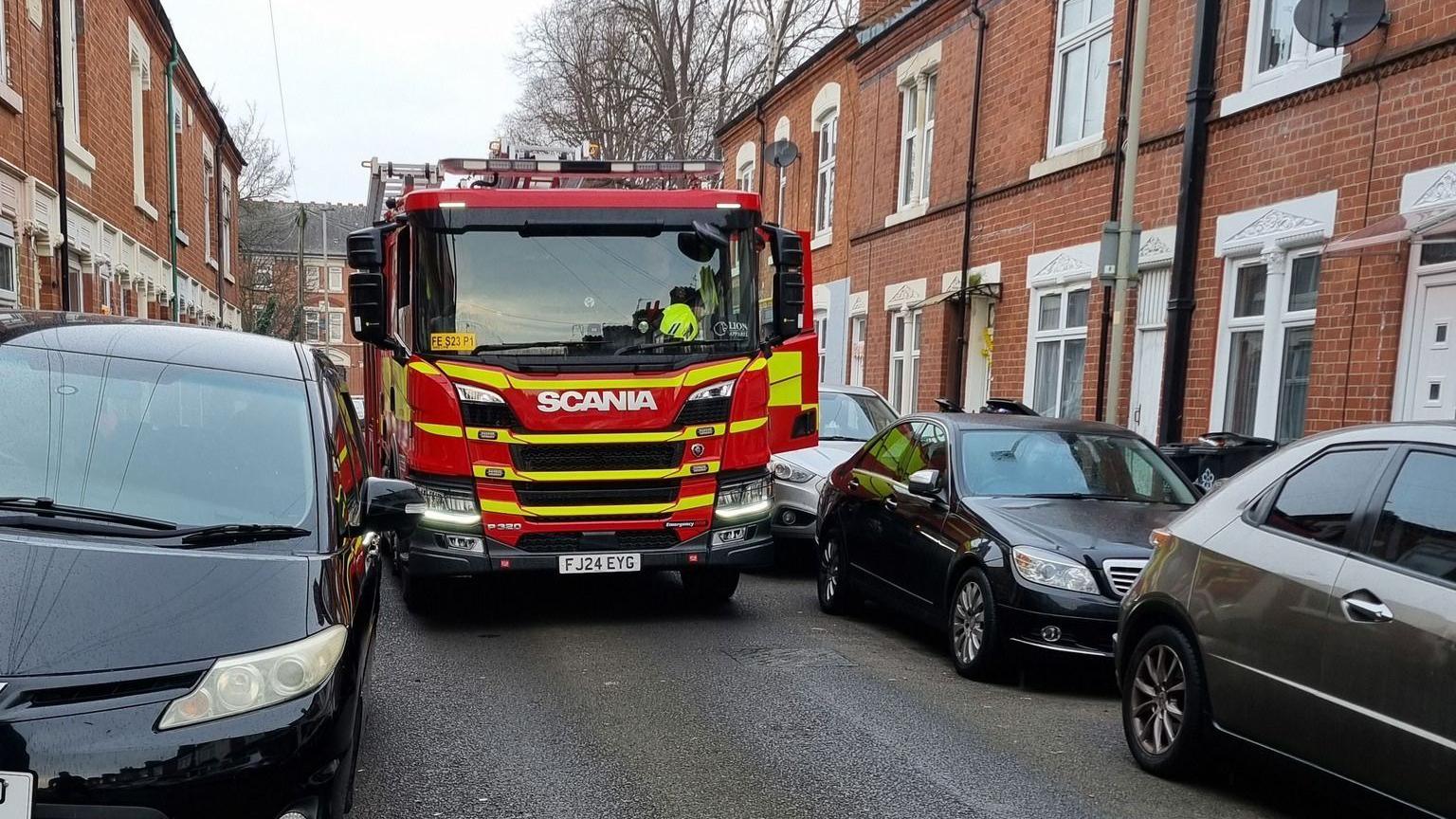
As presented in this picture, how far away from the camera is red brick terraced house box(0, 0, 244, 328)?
486 inches

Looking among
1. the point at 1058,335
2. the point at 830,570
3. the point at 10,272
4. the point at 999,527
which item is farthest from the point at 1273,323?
the point at 10,272

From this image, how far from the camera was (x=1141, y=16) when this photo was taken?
1070 centimetres

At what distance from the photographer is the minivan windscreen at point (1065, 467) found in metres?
6.95

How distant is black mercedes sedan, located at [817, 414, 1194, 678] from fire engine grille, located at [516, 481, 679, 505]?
4.90 ft

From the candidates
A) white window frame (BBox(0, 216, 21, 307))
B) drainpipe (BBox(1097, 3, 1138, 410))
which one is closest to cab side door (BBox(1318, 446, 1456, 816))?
drainpipe (BBox(1097, 3, 1138, 410))

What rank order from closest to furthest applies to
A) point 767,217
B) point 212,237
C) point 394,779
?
point 394,779
point 767,217
point 212,237

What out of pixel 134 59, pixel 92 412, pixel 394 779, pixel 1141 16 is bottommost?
pixel 394 779

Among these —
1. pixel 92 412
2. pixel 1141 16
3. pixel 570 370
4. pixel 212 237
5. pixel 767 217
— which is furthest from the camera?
pixel 212 237

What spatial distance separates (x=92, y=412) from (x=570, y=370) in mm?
3617

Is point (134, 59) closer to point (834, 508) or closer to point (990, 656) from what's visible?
point (834, 508)

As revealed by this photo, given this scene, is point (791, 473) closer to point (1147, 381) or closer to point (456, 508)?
point (456, 508)

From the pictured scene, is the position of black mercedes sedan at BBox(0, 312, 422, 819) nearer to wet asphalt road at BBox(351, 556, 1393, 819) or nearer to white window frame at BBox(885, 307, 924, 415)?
wet asphalt road at BBox(351, 556, 1393, 819)

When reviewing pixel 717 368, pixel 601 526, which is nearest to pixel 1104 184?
pixel 717 368

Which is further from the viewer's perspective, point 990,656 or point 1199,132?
point 1199,132
